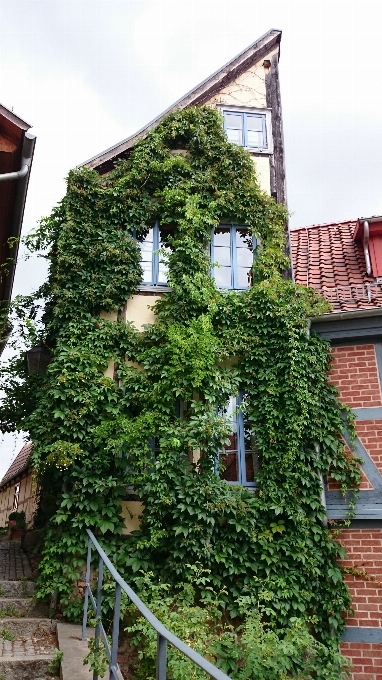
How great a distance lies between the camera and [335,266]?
969 cm

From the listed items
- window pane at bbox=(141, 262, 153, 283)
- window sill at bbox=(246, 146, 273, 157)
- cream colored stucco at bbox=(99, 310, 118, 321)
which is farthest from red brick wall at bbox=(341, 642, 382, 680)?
window sill at bbox=(246, 146, 273, 157)

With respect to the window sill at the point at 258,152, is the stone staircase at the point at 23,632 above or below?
below

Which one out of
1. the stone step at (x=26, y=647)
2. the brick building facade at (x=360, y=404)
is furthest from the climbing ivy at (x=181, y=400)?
the stone step at (x=26, y=647)

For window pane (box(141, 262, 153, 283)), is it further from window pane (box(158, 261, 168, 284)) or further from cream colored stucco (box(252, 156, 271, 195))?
cream colored stucco (box(252, 156, 271, 195))

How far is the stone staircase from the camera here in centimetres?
481

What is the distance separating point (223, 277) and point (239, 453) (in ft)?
9.28

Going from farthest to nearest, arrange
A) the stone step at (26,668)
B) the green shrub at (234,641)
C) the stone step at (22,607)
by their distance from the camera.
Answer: the stone step at (22,607) < the green shrub at (234,641) < the stone step at (26,668)

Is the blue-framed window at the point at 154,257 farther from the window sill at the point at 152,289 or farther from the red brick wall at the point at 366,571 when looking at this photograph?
the red brick wall at the point at 366,571

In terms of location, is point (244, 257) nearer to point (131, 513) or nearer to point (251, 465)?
point (251, 465)

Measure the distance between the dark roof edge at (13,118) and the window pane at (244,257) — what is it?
4193mm

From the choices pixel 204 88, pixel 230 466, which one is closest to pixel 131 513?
pixel 230 466

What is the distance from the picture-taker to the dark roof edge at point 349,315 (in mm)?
8078

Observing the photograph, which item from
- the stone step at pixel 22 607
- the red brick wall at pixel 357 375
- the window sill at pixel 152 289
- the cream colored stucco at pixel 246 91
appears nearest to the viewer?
the stone step at pixel 22 607

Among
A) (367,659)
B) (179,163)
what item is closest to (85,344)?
(179,163)
